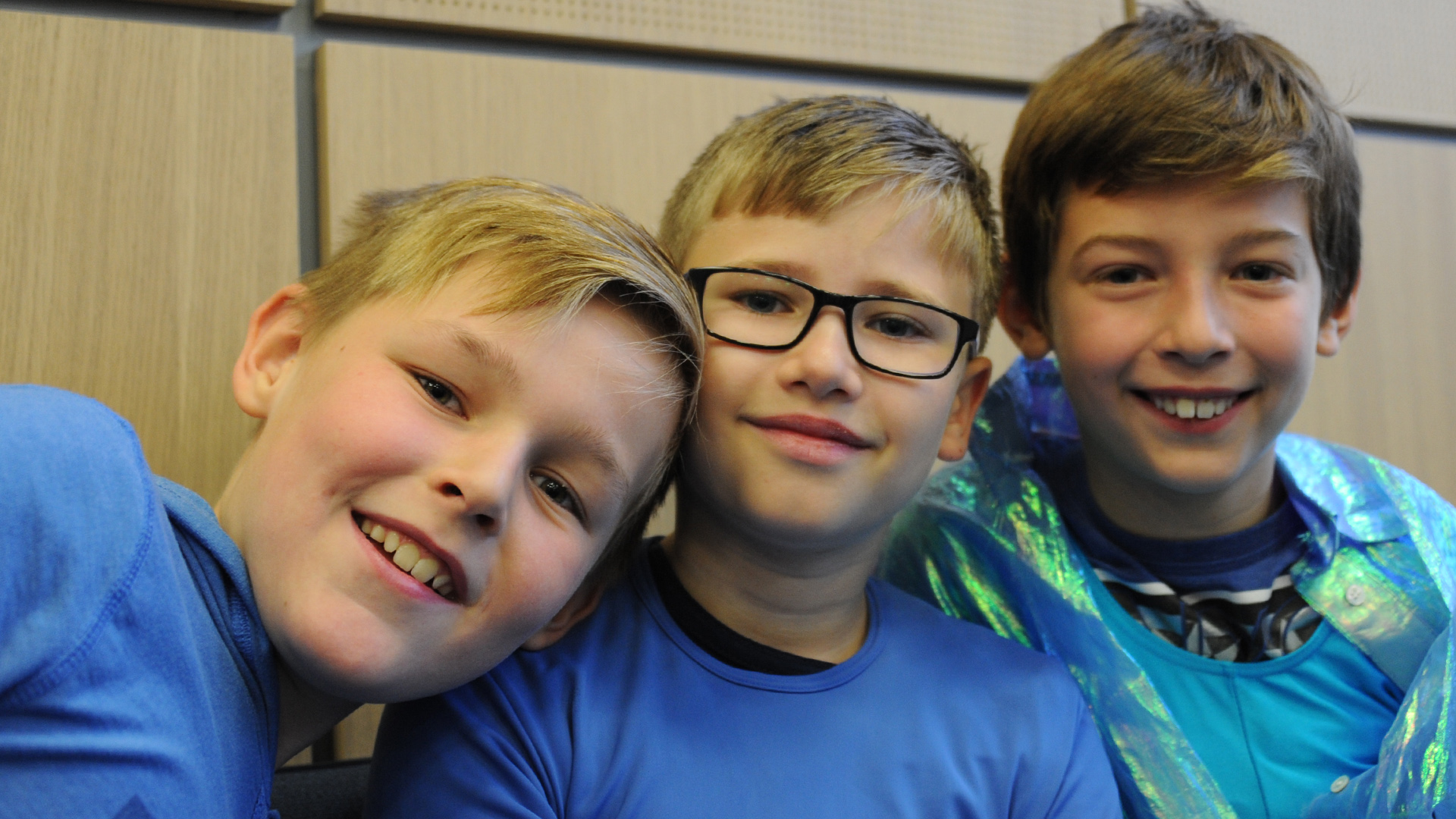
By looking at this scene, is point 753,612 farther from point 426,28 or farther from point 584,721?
point 426,28

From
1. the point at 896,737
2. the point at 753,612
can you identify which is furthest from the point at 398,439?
the point at 896,737

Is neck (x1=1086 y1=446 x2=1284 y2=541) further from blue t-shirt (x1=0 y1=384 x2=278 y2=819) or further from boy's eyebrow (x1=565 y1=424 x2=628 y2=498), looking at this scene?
blue t-shirt (x1=0 y1=384 x2=278 y2=819)

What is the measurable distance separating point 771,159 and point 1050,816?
64 centimetres

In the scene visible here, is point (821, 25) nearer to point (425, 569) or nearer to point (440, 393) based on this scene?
point (440, 393)

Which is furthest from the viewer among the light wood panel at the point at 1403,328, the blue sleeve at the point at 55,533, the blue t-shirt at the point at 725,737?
the light wood panel at the point at 1403,328

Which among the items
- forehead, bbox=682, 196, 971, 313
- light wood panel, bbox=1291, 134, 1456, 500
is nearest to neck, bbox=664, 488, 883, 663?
forehead, bbox=682, 196, 971, 313

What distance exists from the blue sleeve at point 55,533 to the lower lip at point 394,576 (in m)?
0.14

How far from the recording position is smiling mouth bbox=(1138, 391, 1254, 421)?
107cm

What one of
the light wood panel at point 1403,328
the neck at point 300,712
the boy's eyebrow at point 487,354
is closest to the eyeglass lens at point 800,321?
the boy's eyebrow at point 487,354

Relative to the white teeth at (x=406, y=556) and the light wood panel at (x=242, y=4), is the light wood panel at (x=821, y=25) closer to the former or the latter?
the light wood panel at (x=242, y=4)

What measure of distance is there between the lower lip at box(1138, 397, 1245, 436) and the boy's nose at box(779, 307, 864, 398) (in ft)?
1.28

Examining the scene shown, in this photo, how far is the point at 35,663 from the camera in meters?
0.59

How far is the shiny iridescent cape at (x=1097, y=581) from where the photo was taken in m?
0.99

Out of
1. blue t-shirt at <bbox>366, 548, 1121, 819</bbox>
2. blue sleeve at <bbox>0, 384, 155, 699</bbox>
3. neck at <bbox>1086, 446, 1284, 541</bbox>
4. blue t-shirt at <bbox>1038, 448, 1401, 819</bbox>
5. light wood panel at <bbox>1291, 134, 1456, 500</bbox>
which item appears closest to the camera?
blue sleeve at <bbox>0, 384, 155, 699</bbox>
